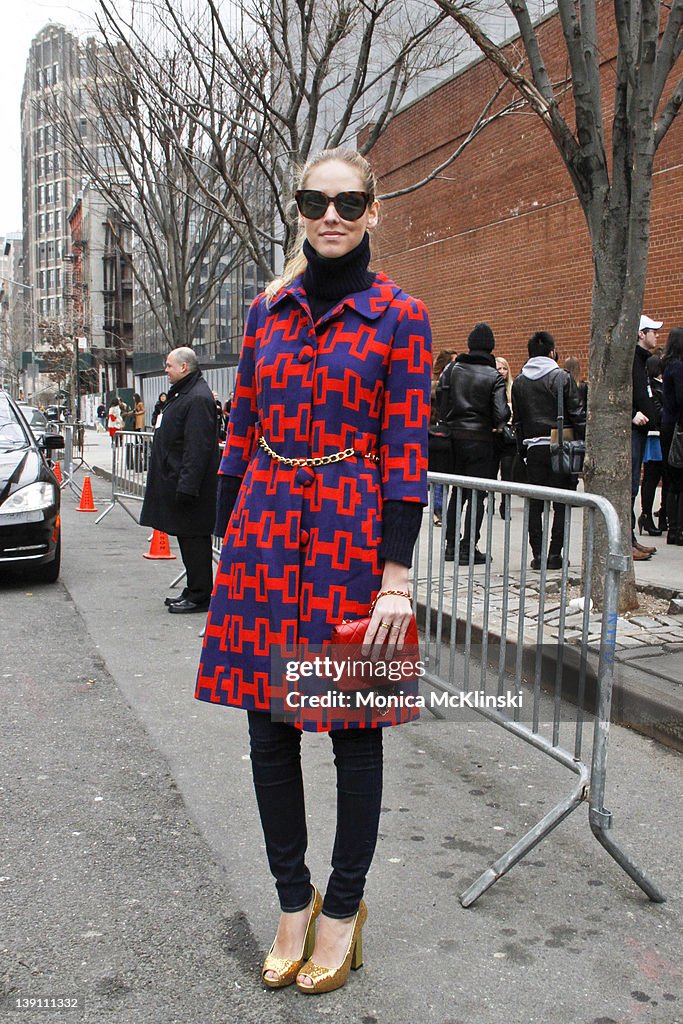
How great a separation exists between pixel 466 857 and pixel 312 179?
7.49 feet

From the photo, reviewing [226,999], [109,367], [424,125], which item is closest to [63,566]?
[226,999]

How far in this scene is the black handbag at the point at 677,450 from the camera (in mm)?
9077

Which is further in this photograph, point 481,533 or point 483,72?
point 483,72

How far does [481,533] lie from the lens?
14.3 feet

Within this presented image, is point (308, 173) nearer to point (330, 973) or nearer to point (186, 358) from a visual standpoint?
point (330, 973)

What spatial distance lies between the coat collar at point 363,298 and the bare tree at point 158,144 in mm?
10366

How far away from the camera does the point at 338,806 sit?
262 cm

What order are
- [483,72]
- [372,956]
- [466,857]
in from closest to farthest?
[372,956] < [466,857] < [483,72]

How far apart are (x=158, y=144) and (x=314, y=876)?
57.2ft

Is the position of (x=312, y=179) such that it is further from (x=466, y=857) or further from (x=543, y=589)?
(x=466, y=857)

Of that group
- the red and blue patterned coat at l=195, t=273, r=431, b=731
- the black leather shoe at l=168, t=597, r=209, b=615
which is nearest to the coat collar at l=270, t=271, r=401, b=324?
the red and blue patterned coat at l=195, t=273, r=431, b=731

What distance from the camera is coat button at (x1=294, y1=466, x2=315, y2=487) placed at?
2520mm

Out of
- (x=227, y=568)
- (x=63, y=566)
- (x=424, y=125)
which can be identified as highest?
(x=424, y=125)

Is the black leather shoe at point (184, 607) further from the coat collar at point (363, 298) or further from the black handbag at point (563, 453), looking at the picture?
the coat collar at point (363, 298)
